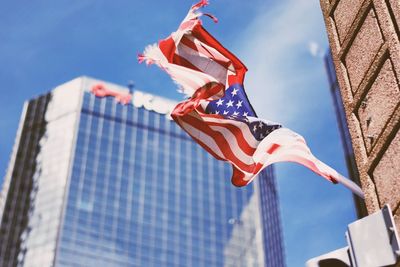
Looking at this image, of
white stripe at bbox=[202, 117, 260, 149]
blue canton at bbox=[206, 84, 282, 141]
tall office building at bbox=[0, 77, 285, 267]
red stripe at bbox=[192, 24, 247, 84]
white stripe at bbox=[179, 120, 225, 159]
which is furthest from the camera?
tall office building at bbox=[0, 77, 285, 267]

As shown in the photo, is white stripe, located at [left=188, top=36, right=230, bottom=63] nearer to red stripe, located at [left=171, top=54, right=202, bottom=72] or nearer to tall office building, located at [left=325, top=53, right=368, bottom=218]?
red stripe, located at [left=171, top=54, right=202, bottom=72]

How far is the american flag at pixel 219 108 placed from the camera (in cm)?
1152

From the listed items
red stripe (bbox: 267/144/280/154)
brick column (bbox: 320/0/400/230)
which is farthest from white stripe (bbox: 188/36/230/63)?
red stripe (bbox: 267/144/280/154)

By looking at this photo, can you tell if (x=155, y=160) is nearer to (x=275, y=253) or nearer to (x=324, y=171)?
(x=275, y=253)

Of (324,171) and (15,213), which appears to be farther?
(15,213)

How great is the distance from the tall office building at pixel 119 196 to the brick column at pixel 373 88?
132492mm

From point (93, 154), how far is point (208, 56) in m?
154

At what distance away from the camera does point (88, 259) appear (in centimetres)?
14225

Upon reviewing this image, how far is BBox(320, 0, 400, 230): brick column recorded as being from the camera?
9.77 meters

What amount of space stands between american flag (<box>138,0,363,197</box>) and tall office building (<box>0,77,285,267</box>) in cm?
13077

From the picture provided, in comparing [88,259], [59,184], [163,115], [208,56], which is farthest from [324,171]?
[163,115]

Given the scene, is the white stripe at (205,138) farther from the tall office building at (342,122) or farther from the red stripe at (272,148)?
the tall office building at (342,122)

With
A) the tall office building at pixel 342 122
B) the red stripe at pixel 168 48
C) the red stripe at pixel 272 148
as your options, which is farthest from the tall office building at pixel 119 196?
the red stripe at pixel 272 148

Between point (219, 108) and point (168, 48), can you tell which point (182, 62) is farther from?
point (219, 108)
